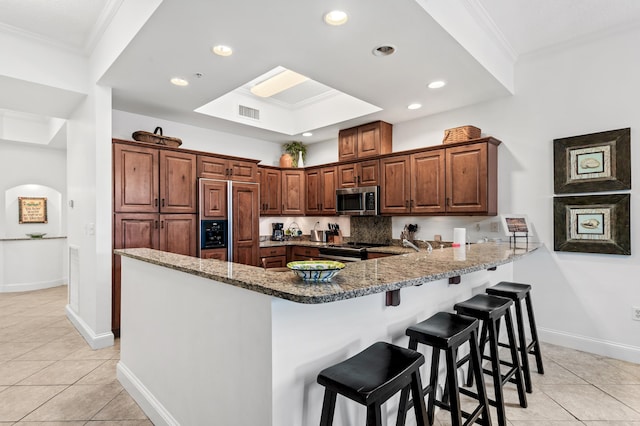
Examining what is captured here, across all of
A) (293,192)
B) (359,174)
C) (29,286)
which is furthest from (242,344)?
(29,286)

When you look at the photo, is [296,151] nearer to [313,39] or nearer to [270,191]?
[270,191]

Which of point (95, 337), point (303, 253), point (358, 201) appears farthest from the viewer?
point (303, 253)

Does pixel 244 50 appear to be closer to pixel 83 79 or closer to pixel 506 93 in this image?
pixel 83 79

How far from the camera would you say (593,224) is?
3094mm

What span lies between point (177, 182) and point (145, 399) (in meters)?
Answer: 2.47

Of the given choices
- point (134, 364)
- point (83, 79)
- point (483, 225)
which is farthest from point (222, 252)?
point (483, 225)

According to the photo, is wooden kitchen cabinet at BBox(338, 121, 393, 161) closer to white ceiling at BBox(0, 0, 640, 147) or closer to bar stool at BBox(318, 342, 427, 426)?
white ceiling at BBox(0, 0, 640, 147)

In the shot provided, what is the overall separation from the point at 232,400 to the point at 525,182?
350 centimetres

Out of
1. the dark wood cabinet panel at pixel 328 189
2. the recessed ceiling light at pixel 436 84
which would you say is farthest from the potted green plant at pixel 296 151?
the recessed ceiling light at pixel 436 84

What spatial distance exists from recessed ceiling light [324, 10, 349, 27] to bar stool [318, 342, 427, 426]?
2.05 m

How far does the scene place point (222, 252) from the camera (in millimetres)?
4258

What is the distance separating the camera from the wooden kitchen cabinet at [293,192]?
5.54 m

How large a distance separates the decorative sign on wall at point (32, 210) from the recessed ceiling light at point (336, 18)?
22.1ft

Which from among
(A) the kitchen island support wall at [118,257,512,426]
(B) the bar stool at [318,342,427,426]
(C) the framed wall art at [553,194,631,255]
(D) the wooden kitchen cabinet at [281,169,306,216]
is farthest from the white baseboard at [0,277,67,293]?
(C) the framed wall art at [553,194,631,255]
